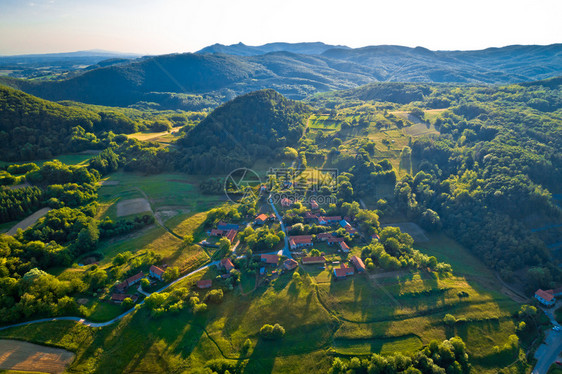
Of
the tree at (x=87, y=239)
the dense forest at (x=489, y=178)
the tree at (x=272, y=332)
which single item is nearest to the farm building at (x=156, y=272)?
the tree at (x=87, y=239)

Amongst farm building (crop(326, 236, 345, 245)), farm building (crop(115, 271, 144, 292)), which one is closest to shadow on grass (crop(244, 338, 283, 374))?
farm building (crop(115, 271, 144, 292))

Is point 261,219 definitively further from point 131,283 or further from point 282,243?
point 131,283

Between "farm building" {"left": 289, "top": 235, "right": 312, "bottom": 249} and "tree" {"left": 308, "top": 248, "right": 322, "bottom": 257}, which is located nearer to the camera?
"tree" {"left": 308, "top": 248, "right": 322, "bottom": 257}

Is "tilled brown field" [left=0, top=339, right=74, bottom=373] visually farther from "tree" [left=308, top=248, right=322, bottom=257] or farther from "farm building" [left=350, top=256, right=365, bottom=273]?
"farm building" [left=350, top=256, right=365, bottom=273]

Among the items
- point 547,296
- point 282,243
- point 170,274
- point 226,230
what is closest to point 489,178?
point 547,296

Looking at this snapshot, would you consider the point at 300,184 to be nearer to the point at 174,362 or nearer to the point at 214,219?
the point at 214,219

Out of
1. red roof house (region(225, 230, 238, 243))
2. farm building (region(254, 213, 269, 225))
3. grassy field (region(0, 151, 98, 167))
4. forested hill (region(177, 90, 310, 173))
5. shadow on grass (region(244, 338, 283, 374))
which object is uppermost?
forested hill (region(177, 90, 310, 173))
